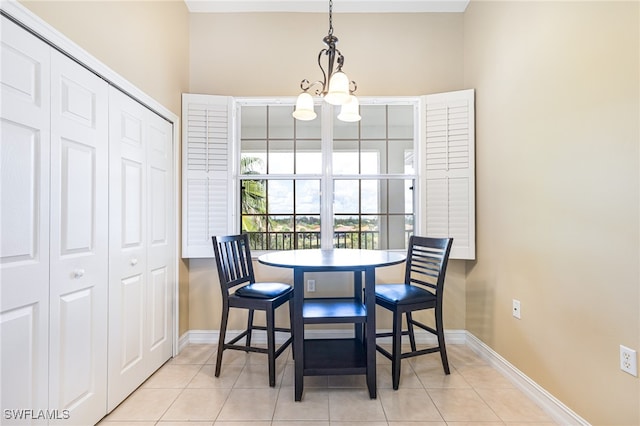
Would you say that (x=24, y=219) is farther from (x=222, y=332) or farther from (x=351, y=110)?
(x=351, y=110)

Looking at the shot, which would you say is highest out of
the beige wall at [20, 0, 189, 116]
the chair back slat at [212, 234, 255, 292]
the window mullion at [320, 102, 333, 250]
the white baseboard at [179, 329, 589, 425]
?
the beige wall at [20, 0, 189, 116]

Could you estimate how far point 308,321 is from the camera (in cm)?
192

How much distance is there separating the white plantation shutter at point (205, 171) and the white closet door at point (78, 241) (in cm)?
96

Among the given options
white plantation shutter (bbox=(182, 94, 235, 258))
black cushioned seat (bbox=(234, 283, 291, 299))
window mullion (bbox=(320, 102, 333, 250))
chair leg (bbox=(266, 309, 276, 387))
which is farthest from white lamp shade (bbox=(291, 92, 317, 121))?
chair leg (bbox=(266, 309, 276, 387))

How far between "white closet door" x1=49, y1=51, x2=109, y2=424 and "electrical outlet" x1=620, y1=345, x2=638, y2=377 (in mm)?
2542

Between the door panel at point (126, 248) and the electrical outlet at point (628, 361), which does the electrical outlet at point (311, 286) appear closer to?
the door panel at point (126, 248)

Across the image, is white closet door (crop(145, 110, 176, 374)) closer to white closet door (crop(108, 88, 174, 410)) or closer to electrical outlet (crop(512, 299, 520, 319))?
white closet door (crop(108, 88, 174, 410))

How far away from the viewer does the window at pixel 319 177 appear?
118 inches

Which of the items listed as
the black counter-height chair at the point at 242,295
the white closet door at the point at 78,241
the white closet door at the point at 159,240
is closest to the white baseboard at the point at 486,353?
the white closet door at the point at 159,240

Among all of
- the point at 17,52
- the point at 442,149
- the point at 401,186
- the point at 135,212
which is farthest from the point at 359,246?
the point at 17,52

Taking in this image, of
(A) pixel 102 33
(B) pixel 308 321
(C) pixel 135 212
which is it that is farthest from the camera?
(C) pixel 135 212

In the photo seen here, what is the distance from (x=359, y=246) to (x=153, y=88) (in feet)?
7.07

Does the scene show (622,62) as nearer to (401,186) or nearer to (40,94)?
(401,186)

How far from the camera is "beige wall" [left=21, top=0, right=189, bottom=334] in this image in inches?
62.2
